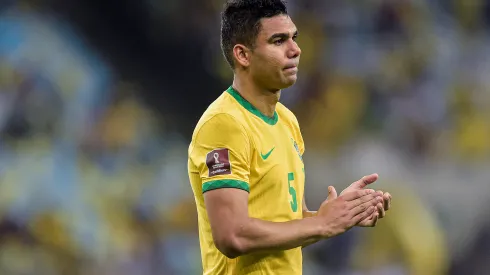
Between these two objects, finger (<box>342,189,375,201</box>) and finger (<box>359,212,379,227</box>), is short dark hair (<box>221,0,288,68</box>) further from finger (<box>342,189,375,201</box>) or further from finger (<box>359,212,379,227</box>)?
finger (<box>359,212,379,227</box>)

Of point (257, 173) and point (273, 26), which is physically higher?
point (273, 26)

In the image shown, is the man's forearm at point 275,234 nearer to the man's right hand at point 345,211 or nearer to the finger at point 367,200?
the man's right hand at point 345,211

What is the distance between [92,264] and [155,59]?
1333 millimetres

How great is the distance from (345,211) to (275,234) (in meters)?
0.25

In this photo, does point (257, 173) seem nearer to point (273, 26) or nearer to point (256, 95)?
point (256, 95)

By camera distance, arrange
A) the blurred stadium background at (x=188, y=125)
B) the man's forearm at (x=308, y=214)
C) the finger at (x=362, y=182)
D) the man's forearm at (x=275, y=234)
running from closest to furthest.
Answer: the man's forearm at (x=275, y=234), the finger at (x=362, y=182), the man's forearm at (x=308, y=214), the blurred stadium background at (x=188, y=125)

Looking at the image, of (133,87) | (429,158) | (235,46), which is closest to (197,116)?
(133,87)

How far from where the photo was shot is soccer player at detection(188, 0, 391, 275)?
2.44 m

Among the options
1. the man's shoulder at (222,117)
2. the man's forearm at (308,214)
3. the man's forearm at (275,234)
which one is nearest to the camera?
the man's forearm at (275,234)

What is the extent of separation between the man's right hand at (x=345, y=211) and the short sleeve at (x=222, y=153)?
10.6 inches

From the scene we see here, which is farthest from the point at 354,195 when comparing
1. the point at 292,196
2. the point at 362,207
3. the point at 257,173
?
the point at 257,173

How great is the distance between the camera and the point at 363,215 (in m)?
2.57

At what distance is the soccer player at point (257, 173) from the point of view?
2.44 meters

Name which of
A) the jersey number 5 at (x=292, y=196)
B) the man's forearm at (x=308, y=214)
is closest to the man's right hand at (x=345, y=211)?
the jersey number 5 at (x=292, y=196)
